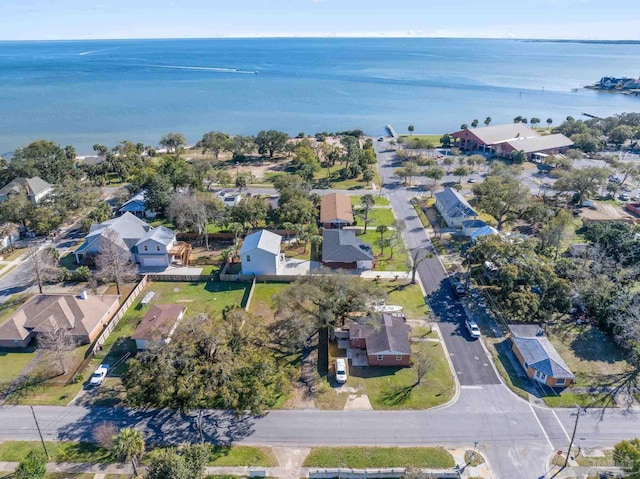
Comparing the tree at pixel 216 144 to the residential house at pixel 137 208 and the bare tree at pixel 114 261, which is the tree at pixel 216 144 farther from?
the bare tree at pixel 114 261

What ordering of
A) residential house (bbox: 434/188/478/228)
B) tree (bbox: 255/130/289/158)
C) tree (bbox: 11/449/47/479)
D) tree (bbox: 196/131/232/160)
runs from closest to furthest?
tree (bbox: 11/449/47/479) < residential house (bbox: 434/188/478/228) < tree (bbox: 196/131/232/160) < tree (bbox: 255/130/289/158)

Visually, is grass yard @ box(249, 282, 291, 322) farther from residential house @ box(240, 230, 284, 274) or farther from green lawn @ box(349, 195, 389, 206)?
green lawn @ box(349, 195, 389, 206)

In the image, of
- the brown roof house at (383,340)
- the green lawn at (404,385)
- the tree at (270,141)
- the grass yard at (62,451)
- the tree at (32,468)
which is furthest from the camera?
the tree at (270,141)

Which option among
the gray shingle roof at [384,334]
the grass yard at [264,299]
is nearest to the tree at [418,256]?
the gray shingle roof at [384,334]

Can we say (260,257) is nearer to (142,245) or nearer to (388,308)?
(142,245)

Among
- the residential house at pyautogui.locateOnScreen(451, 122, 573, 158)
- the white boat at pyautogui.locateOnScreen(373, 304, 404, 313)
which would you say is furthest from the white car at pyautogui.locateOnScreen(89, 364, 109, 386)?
the residential house at pyautogui.locateOnScreen(451, 122, 573, 158)

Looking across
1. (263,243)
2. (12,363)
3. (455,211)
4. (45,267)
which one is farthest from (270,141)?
(12,363)

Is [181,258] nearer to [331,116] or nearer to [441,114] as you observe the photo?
[331,116]
